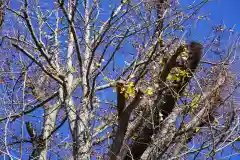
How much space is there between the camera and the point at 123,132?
588cm

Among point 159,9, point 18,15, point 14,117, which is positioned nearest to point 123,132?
point 14,117

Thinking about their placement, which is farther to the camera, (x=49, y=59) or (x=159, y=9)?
(x=49, y=59)

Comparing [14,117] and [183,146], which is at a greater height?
[14,117]

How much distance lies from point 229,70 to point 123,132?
1873 mm

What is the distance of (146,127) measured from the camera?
6.80m

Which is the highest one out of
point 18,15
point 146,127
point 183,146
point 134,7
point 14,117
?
point 18,15

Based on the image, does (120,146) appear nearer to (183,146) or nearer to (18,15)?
(183,146)

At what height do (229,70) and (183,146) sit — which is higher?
(229,70)

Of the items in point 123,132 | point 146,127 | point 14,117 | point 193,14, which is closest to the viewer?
point 123,132

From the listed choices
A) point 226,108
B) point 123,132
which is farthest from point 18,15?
point 226,108

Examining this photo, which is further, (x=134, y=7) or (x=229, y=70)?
(x=134, y=7)

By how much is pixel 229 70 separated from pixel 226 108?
2.29 ft

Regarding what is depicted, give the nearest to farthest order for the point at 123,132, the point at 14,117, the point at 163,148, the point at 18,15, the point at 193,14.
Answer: the point at 123,132 → the point at 163,148 → the point at 14,117 → the point at 193,14 → the point at 18,15

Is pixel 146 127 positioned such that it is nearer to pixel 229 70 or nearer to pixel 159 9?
pixel 229 70
